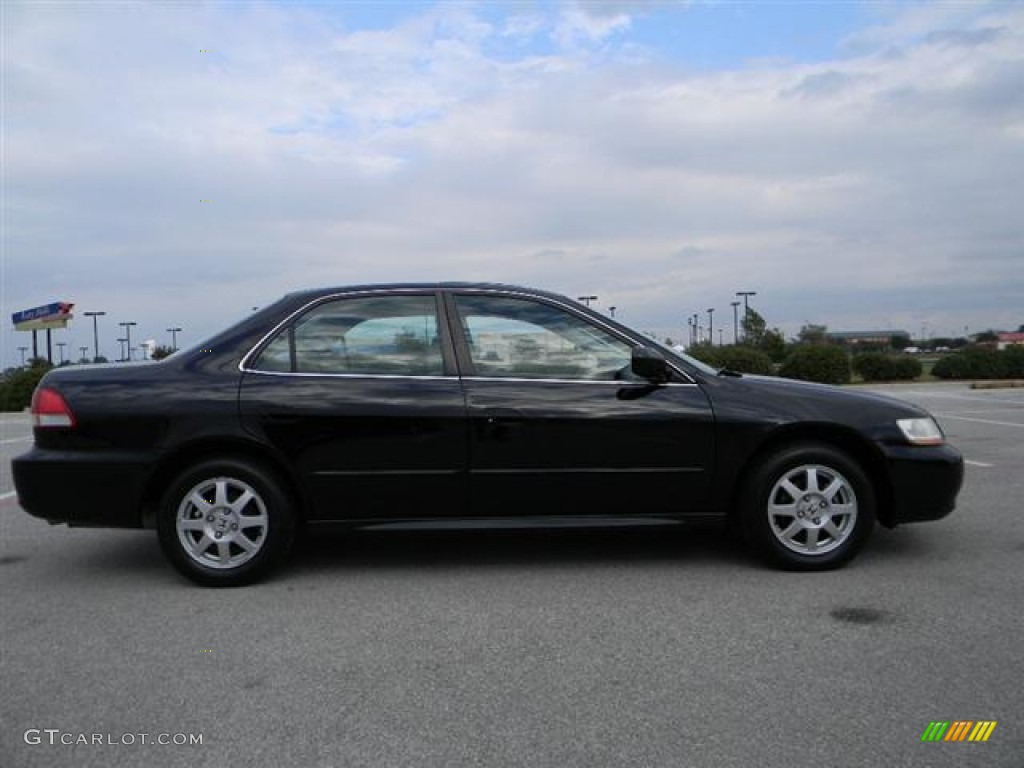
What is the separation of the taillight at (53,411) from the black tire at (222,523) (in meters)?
0.64

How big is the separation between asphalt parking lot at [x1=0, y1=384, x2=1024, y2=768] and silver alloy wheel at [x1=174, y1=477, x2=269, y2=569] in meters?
0.20

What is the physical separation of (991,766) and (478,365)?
111 inches

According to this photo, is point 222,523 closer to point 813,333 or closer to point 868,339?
point 813,333

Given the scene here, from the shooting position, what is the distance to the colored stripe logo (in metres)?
2.59

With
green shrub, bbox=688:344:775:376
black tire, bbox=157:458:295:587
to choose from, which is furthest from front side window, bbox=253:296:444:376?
green shrub, bbox=688:344:775:376

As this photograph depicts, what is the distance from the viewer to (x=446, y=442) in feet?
14.0

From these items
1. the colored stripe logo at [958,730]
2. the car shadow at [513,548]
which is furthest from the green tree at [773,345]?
the colored stripe logo at [958,730]

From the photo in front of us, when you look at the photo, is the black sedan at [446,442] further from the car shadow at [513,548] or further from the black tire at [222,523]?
the car shadow at [513,548]

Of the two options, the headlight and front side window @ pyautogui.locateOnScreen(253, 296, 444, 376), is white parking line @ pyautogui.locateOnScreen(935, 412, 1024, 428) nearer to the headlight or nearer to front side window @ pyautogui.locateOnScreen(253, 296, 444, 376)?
the headlight

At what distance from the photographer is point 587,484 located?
4312 millimetres

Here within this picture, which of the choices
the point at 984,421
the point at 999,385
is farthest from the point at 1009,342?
the point at 984,421

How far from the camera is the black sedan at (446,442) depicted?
13.8ft

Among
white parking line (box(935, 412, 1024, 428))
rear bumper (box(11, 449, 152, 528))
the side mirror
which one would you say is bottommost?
white parking line (box(935, 412, 1024, 428))

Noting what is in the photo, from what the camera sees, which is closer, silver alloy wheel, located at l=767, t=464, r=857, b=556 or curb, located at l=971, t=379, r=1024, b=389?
silver alloy wheel, located at l=767, t=464, r=857, b=556
